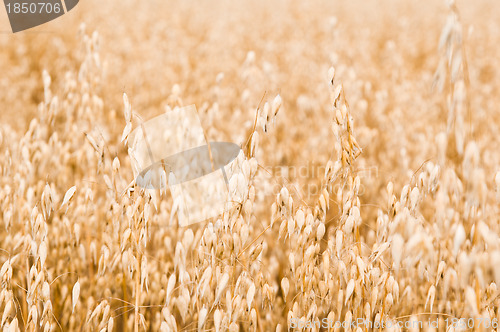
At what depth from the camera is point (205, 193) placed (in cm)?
190

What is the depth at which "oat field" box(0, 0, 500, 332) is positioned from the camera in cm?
136

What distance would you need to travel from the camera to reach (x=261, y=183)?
2.21m

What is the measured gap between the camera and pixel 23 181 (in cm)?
177

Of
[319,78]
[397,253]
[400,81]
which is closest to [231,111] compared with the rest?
[319,78]

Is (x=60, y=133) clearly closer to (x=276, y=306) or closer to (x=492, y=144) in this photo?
(x=276, y=306)

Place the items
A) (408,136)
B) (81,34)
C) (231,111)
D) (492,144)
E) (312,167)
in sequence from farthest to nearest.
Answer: (231,111)
(408,136)
(492,144)
(312,167)
(81,34)

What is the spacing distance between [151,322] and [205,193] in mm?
667

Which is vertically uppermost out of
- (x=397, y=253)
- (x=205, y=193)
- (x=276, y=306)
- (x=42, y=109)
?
(x=42, y=109)

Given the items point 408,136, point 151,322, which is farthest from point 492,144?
point 151,322

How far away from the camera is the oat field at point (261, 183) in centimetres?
136

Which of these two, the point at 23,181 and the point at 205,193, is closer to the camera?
the point at 23,181

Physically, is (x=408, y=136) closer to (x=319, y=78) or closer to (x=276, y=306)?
(x=319, y=78)

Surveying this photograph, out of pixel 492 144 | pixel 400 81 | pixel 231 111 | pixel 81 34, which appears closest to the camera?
pixel 81 34

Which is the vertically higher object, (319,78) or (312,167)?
(319,78)
